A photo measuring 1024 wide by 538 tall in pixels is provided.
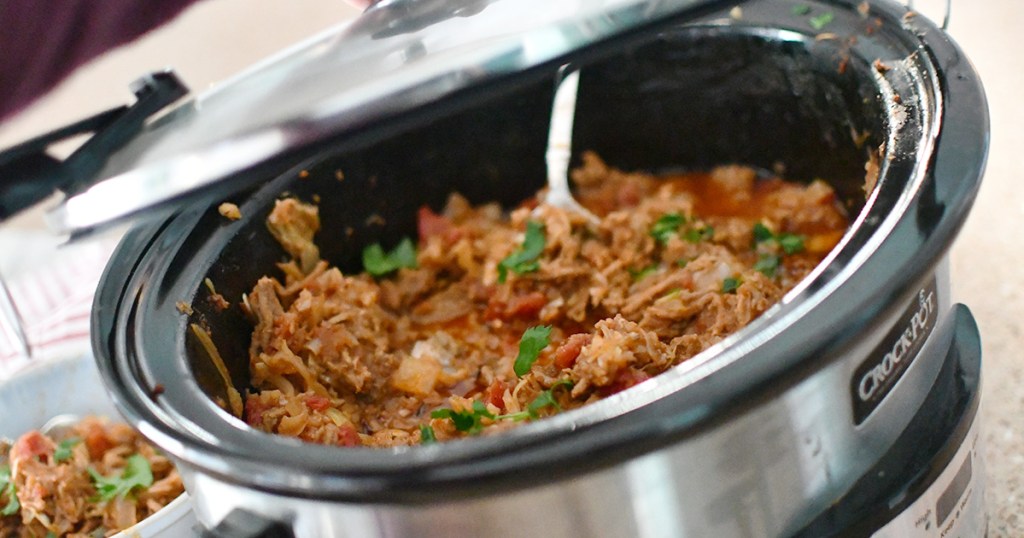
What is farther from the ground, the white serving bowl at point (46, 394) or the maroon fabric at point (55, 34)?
the maroon fabric at point (55, 34)

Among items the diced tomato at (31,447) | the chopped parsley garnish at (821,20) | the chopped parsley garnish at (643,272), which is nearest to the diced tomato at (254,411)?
the diced tomato at (31,447)

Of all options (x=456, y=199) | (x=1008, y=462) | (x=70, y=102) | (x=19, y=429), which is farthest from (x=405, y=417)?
(x=70, y=102)

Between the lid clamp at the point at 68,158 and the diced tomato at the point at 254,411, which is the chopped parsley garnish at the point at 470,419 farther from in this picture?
the lid clamp at the point at 68,158

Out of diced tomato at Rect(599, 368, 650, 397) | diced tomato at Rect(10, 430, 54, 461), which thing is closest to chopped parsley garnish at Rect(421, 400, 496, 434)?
diced tomato at Rect(599, 368, 650, 397)

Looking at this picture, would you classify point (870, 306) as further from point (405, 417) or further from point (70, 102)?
point (70, 102)

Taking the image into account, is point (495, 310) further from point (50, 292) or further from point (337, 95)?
point (50, 292)
